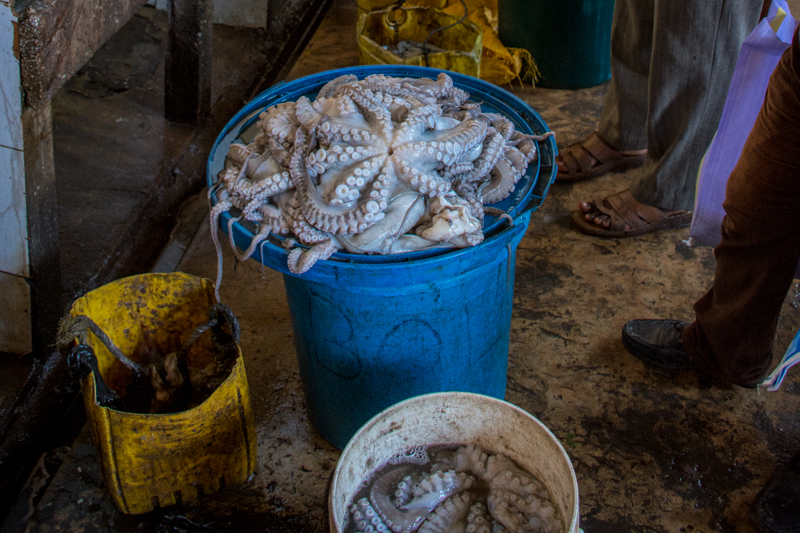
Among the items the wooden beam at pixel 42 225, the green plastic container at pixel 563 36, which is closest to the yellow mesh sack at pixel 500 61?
the green plastic container at pixel 563 36

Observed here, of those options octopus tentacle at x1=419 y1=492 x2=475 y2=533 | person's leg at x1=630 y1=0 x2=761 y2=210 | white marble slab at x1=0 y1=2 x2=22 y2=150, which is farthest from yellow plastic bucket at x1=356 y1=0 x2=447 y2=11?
octopus tentacle at x1=419 y1=492 x2=475 y2=533

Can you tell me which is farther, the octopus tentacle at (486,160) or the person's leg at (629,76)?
the person's leg at (629,76)

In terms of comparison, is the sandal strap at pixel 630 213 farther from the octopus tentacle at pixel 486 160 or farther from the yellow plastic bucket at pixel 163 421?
the yellow plastic bucket at pixel 163 421

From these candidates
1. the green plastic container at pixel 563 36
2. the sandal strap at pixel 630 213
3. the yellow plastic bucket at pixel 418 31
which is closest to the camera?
the sandal strap at pixel 630 213

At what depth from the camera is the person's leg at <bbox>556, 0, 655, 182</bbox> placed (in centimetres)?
254

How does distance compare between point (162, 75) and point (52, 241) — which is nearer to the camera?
point (52, 241)

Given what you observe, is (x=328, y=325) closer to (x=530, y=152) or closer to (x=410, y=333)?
(x=410, y=333)

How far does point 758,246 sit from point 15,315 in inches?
85.7

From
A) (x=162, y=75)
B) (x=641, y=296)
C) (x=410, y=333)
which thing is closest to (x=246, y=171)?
(x=410, y=333)

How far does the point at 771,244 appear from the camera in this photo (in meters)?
1.65

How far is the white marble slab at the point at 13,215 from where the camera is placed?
1718mm

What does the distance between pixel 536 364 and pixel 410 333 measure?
2.66 feet

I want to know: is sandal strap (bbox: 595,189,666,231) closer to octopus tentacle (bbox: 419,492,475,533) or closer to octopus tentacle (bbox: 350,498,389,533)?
octopus tentacle (bbox: 419,492,475,533)

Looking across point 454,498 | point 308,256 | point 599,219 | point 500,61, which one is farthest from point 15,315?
point 500,61
